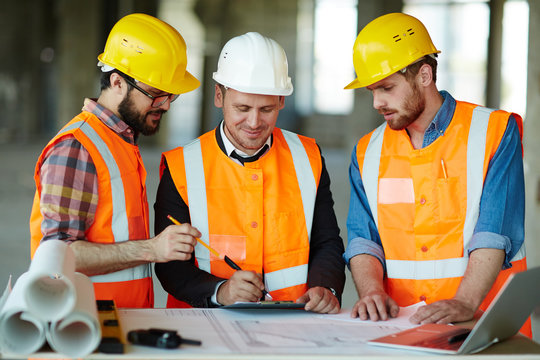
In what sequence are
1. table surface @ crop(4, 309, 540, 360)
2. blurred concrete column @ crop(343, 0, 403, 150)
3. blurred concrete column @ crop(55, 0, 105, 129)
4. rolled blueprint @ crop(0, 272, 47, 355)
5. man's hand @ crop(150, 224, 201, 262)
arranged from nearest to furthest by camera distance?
1. rolled blueprint @ crop(0, 272, 47, 355)
2. table surface @ crop(4, 309, 540, 360)
3. man's hand @ crop(150, 224, 201, 262)
4. blurred concrete column @ crop(343, 0, 403, 150)
5. blurred concrete column @ crop(55, 0, 105, 129)

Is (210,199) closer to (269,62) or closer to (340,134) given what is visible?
(269,62)

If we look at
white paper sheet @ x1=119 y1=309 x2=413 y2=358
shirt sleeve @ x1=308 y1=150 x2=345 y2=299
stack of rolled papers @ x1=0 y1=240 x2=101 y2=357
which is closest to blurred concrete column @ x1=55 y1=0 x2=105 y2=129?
shirt sleeve @ x1=308 y1=150 x2=345 y2=299

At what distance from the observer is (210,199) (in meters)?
2.93

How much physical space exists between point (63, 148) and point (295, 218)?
102 cm

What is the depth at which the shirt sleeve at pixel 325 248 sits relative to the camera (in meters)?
2.87

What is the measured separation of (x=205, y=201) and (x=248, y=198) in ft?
0.60

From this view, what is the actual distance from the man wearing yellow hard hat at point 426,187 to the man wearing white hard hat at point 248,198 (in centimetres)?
22

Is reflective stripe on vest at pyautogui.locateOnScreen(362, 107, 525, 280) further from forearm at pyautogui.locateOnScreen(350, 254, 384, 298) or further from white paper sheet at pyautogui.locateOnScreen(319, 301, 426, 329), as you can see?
white paper sheet at pyautogui.locateOnScreen(319, 301, 426, 329)

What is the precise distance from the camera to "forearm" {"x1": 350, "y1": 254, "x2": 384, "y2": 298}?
2740 millimetres

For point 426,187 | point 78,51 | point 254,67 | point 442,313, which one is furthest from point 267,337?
point 78,51

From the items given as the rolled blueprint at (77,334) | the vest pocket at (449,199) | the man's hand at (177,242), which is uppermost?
the vest pocket at (449,199)

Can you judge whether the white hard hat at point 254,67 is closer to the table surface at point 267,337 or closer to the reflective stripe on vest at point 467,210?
the reflective stripe on vest at point 467,210

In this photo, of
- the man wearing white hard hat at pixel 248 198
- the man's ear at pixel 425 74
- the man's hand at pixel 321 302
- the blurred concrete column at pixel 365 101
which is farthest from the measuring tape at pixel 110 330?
the blurred concrete column at pixel 365 101

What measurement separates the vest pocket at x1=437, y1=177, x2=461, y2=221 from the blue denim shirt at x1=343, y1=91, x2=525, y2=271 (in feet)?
0.32
